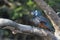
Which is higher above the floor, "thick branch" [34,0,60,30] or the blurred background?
the blurred background

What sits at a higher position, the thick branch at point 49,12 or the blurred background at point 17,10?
the blurred background at point 17,10

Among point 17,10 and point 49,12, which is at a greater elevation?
point 17,10

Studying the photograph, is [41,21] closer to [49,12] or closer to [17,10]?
[17,10]

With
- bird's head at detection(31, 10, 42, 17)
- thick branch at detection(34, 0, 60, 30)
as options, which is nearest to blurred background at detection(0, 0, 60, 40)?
bird's head at detection(31, 10, 42, 17)

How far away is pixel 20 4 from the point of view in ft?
9.15

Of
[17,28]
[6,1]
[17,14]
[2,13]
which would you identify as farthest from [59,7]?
[17,28]

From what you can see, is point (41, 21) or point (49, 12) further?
point (41, 21)

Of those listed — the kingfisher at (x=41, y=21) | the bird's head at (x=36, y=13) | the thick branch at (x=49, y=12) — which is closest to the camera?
the thick branch at (x=49, y=12)

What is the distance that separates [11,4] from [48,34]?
1519 millimetres

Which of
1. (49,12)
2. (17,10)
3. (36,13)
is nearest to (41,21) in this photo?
(36,13)

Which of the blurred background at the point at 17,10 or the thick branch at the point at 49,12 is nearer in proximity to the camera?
the thick branch at the point at 49,12

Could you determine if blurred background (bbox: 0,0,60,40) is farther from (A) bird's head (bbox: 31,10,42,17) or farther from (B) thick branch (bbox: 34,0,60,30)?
(B) thick branch (bbox: 34,0,60,30)

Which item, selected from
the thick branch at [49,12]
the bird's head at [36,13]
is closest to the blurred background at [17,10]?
the bird's head at [36,13]

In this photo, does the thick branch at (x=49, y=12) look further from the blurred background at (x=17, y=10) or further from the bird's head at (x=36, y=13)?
the bird's head at (x=36, y=13)
